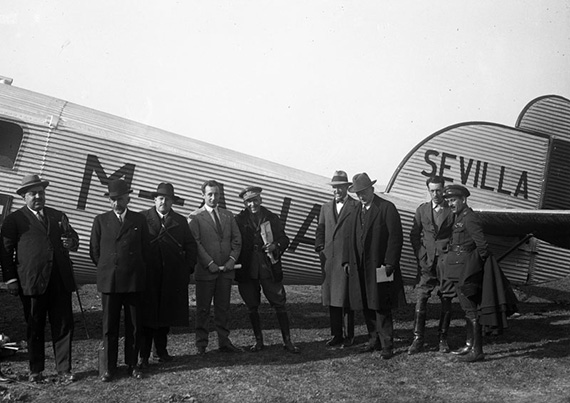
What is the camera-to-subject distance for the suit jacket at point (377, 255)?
6684 mm

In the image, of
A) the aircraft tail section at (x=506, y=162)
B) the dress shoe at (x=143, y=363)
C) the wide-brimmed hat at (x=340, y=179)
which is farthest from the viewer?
the aircraft tail section at (x=506, y=162)

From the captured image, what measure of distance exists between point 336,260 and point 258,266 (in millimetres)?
962

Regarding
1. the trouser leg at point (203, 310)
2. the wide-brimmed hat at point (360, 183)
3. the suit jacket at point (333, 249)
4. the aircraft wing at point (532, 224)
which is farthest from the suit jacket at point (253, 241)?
the aircraft wing at point (532, 224)

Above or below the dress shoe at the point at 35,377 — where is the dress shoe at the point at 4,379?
below

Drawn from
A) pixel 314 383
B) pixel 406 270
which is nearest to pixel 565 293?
pixel 406 270

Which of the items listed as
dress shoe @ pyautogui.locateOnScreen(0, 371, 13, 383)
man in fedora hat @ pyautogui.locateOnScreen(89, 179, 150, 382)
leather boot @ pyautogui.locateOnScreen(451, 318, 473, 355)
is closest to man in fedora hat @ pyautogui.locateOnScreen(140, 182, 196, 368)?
man in fedora hat @ pyautogui.locateOnScreen(89, 179, 150, 382)

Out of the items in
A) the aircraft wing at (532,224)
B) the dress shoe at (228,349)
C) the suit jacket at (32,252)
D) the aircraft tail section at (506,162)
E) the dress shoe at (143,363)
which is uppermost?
the aircraft tail section at (506,162)

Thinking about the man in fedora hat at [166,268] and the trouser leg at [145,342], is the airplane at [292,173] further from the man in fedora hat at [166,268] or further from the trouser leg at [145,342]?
the trouser leg at [145,342]

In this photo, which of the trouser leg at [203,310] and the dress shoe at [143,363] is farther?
the trouser leg at [203,310]

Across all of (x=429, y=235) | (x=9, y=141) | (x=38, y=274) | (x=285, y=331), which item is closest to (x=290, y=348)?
(x=285, y=331)

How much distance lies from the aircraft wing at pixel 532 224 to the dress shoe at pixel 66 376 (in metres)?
5.61

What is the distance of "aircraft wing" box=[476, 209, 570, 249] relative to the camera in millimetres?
7965

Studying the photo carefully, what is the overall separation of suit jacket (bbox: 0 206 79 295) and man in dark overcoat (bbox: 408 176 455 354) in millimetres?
3830

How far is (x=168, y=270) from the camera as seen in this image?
21.3 feet
